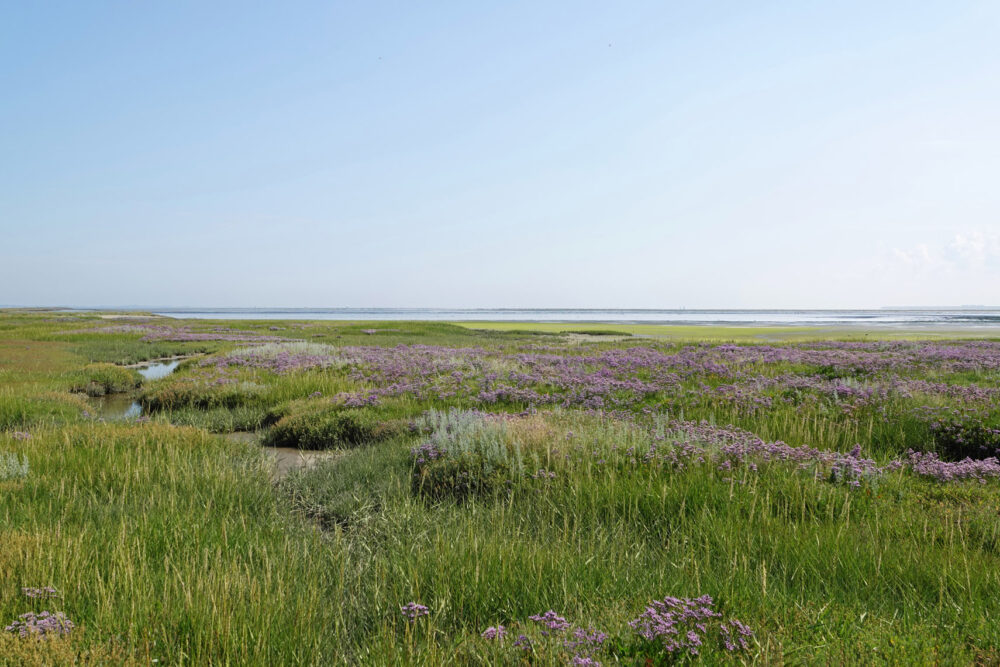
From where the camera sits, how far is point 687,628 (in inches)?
104

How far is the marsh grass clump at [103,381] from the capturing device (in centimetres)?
1645

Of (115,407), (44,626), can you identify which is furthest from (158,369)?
(44,626)

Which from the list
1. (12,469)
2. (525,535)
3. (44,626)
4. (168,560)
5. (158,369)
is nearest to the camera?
(44,626)

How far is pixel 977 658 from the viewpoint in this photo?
2582 mm

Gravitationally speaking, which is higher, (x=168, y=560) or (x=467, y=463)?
(x=168, y=560)

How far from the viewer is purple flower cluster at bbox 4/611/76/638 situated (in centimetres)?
243

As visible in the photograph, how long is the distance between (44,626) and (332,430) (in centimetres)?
771

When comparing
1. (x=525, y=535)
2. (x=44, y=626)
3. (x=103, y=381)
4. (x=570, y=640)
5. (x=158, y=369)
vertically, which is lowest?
(x=158, y=369)

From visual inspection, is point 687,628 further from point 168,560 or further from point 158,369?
point 158,369

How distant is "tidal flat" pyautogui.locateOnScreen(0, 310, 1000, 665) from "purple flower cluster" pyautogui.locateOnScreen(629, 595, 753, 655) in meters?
0.02

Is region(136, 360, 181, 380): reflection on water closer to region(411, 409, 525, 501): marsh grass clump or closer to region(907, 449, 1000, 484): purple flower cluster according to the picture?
region(411, 409, 525, 501): marsh grass clump

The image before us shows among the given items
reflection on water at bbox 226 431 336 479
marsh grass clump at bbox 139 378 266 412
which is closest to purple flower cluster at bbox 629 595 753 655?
reflection on water at bbox 226 431 336 479

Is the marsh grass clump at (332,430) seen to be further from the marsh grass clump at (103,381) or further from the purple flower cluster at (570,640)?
the marsh grass clump at (103,381)

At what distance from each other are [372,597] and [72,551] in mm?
2250
